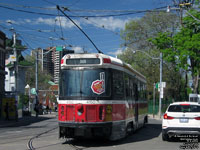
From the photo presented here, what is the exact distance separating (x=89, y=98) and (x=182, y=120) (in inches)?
147

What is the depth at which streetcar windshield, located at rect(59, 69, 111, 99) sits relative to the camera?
40.4 feet

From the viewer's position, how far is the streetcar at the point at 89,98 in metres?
12.1

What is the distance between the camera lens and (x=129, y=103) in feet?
49.6

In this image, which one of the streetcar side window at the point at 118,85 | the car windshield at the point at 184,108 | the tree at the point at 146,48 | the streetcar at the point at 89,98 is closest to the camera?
the streetcar at the point at 89,98

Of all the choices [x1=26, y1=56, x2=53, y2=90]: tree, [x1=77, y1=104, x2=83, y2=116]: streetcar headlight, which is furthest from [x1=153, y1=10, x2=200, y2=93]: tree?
[x1=26, y1=56, x2=53, y2=90]: tree

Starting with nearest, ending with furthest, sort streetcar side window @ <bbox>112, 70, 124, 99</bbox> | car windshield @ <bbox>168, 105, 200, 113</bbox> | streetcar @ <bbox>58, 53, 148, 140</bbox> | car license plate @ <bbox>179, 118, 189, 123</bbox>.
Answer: streetcar @ <bbox>58, 53, 148, 140</bbox> < streetcar side window @ <bbox>112, 70, 124, 99</bbox> < car license plate @ <bbox>179, 118, 189, 123</bbox> < car windshield @ <bbox>168, 105, 200, 113</bbox>

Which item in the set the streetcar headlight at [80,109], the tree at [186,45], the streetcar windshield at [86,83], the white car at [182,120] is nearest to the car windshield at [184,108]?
the white car at [182,120]

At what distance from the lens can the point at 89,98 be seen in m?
12.2

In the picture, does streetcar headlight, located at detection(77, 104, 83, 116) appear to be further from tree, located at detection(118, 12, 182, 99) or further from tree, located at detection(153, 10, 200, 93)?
tree, located at detection(118, 12, 182, 99)

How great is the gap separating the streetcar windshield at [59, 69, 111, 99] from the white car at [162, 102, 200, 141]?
275 centimetres

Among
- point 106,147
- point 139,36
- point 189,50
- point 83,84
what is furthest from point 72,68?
Result: point 139,36

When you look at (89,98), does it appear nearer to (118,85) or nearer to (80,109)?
(80,109)

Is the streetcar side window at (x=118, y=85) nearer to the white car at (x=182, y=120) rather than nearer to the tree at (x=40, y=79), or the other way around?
the white car at (x=182, y=120)

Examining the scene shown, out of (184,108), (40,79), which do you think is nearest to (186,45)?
(184,108)
